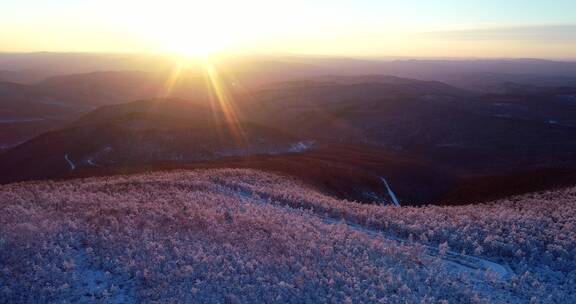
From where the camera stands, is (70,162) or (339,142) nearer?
(70,162)

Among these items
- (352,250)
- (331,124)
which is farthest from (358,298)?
(331,124)

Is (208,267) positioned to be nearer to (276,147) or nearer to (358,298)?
(358,298)

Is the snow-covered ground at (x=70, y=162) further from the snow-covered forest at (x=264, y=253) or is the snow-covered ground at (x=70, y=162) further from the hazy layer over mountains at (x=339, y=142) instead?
the snow-covered forest at (x=264, y=253)

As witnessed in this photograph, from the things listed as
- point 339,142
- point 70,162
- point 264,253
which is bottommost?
point 339,142

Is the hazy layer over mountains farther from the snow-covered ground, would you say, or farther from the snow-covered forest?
the snow-covered forest

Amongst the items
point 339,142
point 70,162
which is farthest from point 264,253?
point 339,142

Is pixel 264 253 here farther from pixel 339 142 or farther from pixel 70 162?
pixel 339 142

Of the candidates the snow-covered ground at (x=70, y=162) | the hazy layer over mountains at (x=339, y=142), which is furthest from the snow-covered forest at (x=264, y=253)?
the snow-covered ground at (x=70, y=162)

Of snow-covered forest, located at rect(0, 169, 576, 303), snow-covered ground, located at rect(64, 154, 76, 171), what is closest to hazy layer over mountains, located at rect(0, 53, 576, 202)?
snow-covered ground, located at rect(64, 154, 76, 171)

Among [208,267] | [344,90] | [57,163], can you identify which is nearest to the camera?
[208,267]
